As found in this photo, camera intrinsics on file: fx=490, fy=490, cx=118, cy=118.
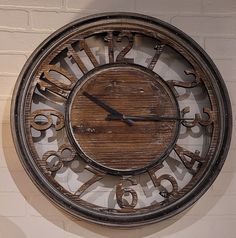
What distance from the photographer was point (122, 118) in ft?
4.63

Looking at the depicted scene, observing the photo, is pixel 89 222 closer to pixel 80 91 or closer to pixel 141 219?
pixel 141 219

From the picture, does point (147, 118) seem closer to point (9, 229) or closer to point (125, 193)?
point (125, 193)

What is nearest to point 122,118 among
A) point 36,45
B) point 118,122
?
point 118,122

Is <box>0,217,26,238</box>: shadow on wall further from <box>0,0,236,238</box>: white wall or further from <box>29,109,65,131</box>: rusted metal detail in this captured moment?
<box>29,109,65,131</box>: rusted metal detail

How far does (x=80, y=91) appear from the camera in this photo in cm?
141

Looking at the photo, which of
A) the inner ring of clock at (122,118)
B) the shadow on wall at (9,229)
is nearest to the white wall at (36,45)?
the shadow on wall at (9,229)

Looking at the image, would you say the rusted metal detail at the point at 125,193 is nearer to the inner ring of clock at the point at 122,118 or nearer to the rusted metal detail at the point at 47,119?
the inner ring of clock at the point at 122,118

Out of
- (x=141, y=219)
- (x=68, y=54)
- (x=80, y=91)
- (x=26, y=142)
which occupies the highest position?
(x=68, y=54)

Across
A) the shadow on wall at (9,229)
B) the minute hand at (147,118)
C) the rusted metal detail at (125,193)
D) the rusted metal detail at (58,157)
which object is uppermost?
the minute hand at (147,118)

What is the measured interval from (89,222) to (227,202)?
424mm

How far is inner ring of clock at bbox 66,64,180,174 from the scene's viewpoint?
1.40 metres

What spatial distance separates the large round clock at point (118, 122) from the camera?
4.54ft

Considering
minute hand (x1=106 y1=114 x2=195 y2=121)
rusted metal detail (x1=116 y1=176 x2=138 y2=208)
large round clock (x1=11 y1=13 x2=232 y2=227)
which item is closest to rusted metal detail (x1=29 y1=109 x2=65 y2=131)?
large round clock (x1=11 y1=13 x2=232 y2=227)

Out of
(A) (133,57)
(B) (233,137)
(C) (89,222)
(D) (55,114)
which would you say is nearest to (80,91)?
(D) (55,114)
